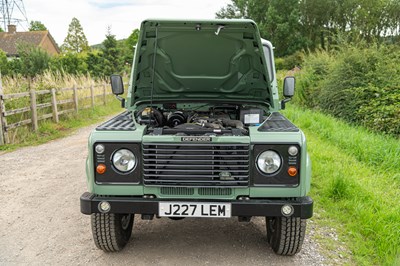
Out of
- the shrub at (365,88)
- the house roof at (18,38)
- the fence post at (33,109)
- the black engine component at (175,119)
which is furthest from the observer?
the house roof at (18,38)

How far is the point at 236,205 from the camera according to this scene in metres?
3.19

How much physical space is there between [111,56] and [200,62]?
26.0 m

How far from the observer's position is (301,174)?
318 cm

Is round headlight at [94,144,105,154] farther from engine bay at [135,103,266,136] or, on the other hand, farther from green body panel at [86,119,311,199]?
engine bay at [135,103,266,136]

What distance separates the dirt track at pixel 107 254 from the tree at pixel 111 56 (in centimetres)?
2400

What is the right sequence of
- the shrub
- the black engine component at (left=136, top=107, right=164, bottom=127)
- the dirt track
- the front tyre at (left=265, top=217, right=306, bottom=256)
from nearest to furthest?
the front tyre at (left=265, top=217, right=306, bottom=256), the dirt track, the black engine component at (left=136, top=107, right=164, bottom=127), the shrub

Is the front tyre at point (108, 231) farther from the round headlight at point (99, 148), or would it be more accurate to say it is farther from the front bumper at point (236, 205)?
the round headlight at point (99, 148)

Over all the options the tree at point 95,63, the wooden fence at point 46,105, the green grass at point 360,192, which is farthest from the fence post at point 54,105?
the tree at point 95,63

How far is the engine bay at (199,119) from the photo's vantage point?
3.55 metres

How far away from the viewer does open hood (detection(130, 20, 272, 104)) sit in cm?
395

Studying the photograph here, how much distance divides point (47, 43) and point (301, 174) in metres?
52.4

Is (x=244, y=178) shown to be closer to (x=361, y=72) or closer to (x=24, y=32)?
(x=361, y=72)

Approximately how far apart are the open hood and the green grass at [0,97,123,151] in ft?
19.9

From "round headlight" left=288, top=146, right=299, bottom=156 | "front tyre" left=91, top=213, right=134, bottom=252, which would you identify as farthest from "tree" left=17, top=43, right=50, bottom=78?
"round headlight" left=288, top=146, right=299, bottom=156
